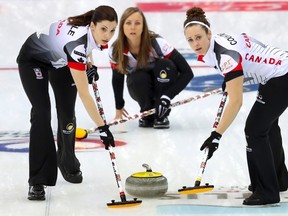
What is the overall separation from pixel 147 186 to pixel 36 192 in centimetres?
52

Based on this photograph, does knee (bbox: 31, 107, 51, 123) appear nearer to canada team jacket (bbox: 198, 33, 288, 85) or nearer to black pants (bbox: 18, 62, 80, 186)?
black pants (bbox: 18, 62, 80, 186)

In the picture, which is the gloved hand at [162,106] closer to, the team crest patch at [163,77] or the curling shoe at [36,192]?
the team crest patch at [163,77]

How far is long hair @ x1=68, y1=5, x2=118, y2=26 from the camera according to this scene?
4.18 metres

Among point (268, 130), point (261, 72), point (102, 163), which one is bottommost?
point (102, 163)

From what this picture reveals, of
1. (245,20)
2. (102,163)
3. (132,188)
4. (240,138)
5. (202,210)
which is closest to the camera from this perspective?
(202,210)

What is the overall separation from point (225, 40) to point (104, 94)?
3.00m

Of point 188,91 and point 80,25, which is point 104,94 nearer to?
point 188,91

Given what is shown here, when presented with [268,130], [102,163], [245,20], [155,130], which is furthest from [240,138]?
[245,20]

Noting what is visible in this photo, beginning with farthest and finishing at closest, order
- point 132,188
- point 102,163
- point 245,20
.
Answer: point 245,20, point 102,163, point 132,188

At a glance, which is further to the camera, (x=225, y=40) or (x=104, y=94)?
(x=104, y=94)

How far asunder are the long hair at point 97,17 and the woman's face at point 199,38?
362mm

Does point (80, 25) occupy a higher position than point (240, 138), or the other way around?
point (80, 25)

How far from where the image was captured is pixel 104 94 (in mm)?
7008

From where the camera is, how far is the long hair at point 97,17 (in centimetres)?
418
